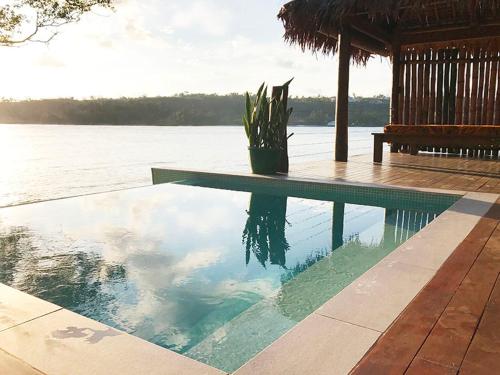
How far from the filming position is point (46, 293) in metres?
2.79

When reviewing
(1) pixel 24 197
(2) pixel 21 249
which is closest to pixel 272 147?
(2) pixel 21 249

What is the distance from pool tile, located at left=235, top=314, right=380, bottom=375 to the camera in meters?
1.49

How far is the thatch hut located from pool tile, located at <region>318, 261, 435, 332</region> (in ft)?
18.8

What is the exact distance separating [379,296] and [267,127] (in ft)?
14.5

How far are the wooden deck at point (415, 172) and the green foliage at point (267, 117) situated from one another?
1.96ft

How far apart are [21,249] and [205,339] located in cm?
222

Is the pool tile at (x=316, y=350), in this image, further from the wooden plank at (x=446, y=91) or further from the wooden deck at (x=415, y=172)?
the wooden plank at (x=446, y=91)

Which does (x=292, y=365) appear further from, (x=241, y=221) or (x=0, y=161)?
(x=0, y=161)

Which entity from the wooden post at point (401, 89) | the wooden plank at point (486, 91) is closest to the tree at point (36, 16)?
the wooden post at point (401, 89)

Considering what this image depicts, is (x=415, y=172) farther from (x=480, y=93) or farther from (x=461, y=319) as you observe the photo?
(x=461, y=319)

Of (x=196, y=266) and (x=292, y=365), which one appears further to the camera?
(x=196, y=266)

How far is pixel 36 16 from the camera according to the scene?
26.6 feet

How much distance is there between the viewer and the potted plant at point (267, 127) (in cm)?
620

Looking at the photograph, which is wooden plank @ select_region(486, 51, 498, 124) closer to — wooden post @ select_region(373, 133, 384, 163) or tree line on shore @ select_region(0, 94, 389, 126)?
wooden post @ select_region(373, 133, 384, 163)
